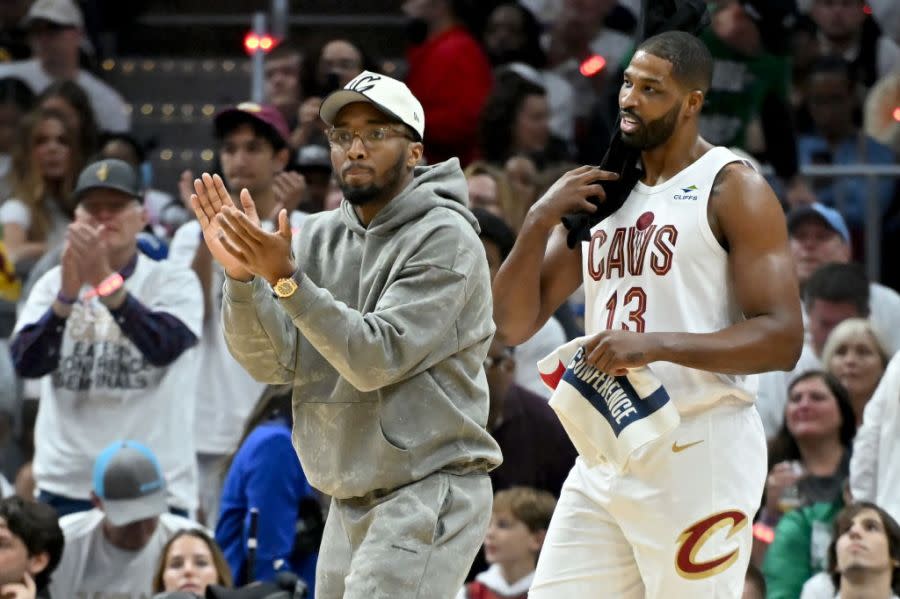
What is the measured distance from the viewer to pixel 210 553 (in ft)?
25.8

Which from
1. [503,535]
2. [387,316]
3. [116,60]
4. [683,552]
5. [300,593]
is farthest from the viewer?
[116,60]

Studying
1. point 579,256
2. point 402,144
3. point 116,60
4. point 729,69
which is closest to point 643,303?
point 579,256

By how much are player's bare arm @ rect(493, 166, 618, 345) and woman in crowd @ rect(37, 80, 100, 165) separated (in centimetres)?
521

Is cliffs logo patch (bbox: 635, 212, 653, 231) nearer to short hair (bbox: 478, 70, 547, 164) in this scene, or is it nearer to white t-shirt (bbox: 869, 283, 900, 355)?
white t-shirt (bbox: 869, 283, 900, 355)

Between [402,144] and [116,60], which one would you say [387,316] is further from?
[116,60]

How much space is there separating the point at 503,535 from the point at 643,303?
2932 millimetres

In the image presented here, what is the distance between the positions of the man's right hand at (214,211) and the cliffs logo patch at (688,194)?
4.67 ft

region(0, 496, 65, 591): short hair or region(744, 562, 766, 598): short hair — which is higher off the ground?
region(0, 496, 65, 591): short hair

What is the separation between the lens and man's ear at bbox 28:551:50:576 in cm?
805

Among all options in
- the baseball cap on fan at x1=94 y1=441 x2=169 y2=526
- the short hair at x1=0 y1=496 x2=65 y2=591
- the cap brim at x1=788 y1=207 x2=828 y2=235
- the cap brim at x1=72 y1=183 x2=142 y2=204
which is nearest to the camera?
the short hair at x1=0 y1=496 x2=65 y2=591

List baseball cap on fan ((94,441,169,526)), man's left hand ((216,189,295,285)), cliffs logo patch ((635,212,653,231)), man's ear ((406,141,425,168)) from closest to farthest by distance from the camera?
man's left hand ((216,189,295,285)), man's ear ((406,141,425,168)), cliffs logo patch ((635,212,653,231)), baseball cap on fan ((94,441,169,526))

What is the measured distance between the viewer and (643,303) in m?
5.79

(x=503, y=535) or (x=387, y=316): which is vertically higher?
(x=387, y=316)

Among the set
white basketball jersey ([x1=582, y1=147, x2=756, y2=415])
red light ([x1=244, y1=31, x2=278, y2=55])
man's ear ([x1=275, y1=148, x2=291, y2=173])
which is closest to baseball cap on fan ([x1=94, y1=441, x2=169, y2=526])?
man's ear ([x1=275, y1=148, x2=291, y2=173])
